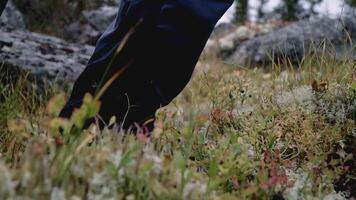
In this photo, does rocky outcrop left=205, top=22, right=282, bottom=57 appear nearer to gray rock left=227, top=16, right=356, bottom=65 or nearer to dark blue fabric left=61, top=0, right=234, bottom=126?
gray rock left=227, top=16, right=356, bottom=65

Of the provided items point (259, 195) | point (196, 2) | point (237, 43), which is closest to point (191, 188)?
point (259, 195)

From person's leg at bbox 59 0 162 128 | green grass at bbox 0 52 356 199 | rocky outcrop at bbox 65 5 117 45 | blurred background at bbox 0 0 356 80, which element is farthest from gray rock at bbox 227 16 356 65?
person's leg at bbox 59 0 162 128

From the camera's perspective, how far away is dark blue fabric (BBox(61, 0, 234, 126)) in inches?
78.9

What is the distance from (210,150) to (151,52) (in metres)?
0.48

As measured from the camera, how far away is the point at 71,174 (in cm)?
132

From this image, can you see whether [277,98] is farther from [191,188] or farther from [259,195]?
[191,188]

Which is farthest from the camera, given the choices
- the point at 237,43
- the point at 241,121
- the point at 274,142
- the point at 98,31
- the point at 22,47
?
the point at 237,43

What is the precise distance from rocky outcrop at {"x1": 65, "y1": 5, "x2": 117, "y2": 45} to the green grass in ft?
17.9

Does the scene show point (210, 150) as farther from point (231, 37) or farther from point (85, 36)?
point (231, 37)

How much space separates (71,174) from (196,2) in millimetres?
957

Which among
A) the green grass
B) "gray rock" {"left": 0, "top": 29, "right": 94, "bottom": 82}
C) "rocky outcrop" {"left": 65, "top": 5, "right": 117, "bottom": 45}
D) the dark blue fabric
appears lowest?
"rocky outcrop" {"left": 65, "top": 5, "right": 117, "bottom": 45}

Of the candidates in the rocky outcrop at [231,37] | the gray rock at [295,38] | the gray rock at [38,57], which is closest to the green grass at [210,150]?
the gray rock at [38,57]

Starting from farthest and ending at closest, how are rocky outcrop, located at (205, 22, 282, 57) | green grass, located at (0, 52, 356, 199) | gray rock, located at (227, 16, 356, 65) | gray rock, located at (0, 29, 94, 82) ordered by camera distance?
1. rocky outcrop, located at (205, 22, 282, 57)
2. gray rock, located at (227, 16, 356, 65)
3. gray rock, located at (0, 29, 94, 82)
4. green grass, located at (0, 52, 356, 199)

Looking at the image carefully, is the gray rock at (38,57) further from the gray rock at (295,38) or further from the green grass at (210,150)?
Answer: the gray rock at (295,38)
